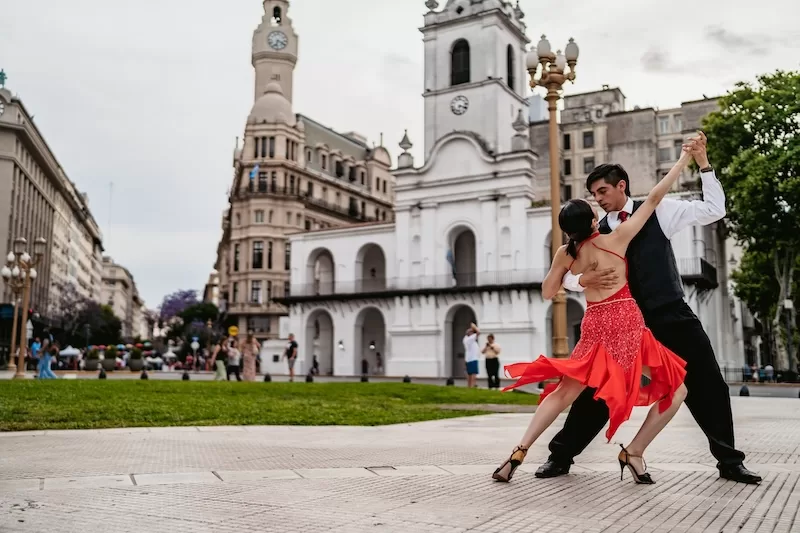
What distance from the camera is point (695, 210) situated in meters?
4.97

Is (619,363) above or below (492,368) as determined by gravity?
above

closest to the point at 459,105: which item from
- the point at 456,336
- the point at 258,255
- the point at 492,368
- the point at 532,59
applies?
the point at 456,336

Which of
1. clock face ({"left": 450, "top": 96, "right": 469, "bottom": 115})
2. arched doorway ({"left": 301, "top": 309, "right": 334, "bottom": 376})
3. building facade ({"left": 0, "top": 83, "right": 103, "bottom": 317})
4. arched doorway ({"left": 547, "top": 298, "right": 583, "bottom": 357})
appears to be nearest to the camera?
arched doorway ({"left": 547, "top": 298, "right": 583, "bottom": 357})

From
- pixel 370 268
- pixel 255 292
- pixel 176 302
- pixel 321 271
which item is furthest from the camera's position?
pixel 176 302

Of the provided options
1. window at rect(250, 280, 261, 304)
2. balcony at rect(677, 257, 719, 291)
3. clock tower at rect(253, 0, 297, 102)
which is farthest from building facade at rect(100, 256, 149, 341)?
balcony at rect(677, 257, 719, 291)

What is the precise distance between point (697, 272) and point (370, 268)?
2181 cm

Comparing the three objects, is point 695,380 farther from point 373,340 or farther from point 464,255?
point 373,340

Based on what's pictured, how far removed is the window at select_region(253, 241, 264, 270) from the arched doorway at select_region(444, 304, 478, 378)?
26.4m

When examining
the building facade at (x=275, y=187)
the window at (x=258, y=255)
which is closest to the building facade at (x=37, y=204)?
the building facade at (x=275, y=187)

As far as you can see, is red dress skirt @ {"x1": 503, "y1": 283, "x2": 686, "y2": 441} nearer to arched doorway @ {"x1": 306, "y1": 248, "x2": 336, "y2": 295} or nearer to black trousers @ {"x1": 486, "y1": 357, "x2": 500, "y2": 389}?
black trousers @ {"x1": 486, "y1": 357, "x2": 500, "y2": 389}

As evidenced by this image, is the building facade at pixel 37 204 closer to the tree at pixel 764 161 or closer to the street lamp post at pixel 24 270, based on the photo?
the street lamp post at pixel 24 270

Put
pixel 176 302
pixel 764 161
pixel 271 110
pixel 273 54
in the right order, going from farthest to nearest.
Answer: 1. pixel 176 302
2. pixel 273 54
3. pixel 271 110
4. pixel 764 161

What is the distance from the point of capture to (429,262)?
141 feet

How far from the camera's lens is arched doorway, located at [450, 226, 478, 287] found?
43719mm
